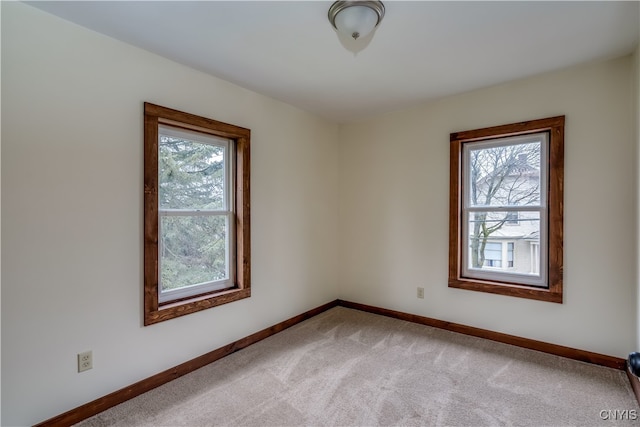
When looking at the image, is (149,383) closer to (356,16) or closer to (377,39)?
(356,16)

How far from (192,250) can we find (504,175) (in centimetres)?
299

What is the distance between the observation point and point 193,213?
2605 millimetres

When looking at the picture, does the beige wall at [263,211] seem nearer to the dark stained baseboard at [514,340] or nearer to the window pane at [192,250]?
the dark stained baseboard at [514,340]

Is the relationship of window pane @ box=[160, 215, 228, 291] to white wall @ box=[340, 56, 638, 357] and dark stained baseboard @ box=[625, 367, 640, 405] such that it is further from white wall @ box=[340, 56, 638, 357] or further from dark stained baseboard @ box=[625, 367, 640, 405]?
dark stained baseboard @ box=[625, 367, 640, 405]

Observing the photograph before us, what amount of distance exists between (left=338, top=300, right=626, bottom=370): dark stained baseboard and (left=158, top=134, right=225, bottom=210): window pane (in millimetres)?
2355

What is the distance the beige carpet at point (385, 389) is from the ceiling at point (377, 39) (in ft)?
8.03

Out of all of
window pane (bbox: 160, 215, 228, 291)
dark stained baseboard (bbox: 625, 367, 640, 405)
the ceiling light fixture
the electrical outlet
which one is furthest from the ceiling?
dark stained baseboard (bbox: 625, 367, 640, 405)

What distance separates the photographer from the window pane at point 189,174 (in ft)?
8.02

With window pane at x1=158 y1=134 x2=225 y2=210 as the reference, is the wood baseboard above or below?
below

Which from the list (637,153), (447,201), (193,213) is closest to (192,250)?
(193,213)

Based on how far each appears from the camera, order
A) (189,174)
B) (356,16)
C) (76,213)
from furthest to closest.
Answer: (189,174), (76,213), (356,16)

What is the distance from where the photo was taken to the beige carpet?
1923mm

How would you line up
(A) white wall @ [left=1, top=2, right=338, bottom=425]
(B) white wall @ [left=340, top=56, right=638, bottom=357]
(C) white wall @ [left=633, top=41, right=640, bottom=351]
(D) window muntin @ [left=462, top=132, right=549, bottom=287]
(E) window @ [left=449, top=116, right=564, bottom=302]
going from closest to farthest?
1. (A) white wall @ [left=1, top=2, right=338, bottom=425]
2. (C) white wall @ [left=633, top=41, right=640, bottom=351]
3. (B) white wall @ [left=340, top=56, right=638, bottom=357]
4. (E) window @ [left=449, top=116, right=564, bottom=302]
5. (D) window muntin @ [left=462, top=132, right=549, bottom=287]

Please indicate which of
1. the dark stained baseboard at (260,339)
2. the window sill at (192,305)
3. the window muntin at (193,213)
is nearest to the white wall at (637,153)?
the dark stained baseboard at (260,339)
